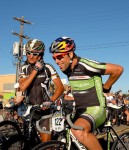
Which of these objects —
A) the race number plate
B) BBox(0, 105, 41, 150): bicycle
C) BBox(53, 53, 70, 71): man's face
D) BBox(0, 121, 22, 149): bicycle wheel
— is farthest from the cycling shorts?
BBox(0, 121, 22, 149): bicycle wheel

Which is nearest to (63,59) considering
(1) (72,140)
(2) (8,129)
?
(1) (72,140)

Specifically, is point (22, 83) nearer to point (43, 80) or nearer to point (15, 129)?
point (43, 80)

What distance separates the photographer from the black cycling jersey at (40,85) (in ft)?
18.1

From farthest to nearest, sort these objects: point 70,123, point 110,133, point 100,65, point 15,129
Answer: point 15,129
point 110,133
point 100,65
point 70,123

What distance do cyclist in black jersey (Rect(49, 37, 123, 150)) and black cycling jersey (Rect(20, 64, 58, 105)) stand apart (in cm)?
127

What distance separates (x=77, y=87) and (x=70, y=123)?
0.60 metres

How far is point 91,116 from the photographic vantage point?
412 cm

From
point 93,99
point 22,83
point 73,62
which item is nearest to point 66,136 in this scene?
point 93,99

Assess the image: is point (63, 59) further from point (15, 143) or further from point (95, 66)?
point (15, 143)

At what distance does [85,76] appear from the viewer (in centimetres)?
423

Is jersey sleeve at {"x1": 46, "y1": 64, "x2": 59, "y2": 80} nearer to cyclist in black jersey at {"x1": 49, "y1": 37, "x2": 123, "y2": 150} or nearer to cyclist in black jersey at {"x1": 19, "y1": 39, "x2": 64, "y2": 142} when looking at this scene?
cyclist in black jersey at {"x1": 19, "y1": 39, "x2": 64, "y2": 142}

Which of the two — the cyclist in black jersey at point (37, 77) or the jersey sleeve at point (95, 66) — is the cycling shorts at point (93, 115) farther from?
the cyclist in black jersey at point (37, 77)

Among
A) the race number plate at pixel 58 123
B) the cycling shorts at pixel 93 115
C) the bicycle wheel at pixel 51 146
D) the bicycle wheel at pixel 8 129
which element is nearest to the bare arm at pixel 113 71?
the cycling shorts at pixel 93 115

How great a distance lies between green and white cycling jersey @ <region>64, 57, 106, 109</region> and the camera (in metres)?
4.20
